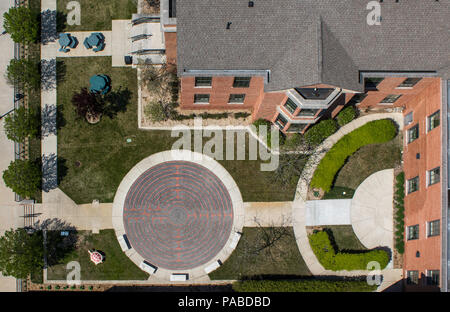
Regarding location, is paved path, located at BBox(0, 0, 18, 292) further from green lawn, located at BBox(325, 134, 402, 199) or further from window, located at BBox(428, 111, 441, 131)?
window, located at BBox(428, 111, 441, 131)

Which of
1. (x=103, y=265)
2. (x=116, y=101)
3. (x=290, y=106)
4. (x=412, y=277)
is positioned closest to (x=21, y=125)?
(x=116, y=101)

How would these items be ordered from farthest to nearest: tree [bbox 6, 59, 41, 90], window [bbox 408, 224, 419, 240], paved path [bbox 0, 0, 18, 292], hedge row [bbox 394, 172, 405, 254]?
paved path [bbox 0, 0, 18, 292] → hedge row [bbox 394, 172, 405, 254] → tree [bbox 6, 59, 41, 90] → window [bbox 408, 224, 419, 240]

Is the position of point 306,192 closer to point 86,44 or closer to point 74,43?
point 86,44

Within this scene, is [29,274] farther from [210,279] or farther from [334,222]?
[334,222]

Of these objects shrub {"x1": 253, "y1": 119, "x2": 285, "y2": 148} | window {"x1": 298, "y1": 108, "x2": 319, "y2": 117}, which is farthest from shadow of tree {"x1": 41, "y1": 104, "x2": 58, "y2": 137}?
window {"x1": 298, "y1": 108, "x2": 319, "y2": 117}

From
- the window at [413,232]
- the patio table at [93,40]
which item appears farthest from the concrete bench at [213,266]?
the patio table at [93,40]

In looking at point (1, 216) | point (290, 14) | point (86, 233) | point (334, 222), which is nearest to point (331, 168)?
point (334, 222)
